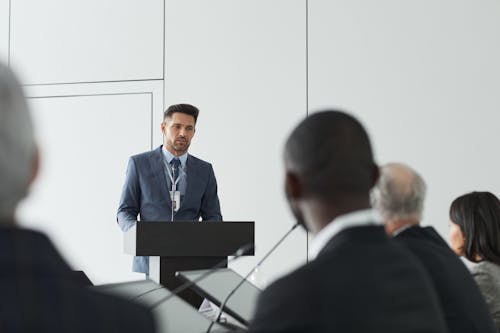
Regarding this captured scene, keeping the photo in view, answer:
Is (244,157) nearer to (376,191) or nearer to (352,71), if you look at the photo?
(352,71)

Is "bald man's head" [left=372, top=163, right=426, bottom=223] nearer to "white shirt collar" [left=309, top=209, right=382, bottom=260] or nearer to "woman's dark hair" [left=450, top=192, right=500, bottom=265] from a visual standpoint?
"white shirt collar" [left=309, top=209, right=382, bottom=260]

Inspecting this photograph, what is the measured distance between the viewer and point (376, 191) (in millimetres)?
2252

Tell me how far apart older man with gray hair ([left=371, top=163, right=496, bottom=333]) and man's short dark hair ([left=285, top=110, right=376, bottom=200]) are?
665 mm

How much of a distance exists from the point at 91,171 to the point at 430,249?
192 inches

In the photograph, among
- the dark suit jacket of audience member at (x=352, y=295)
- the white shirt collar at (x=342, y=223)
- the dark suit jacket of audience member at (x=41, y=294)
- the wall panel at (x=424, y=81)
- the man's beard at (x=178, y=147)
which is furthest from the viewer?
the wall panel at (x=424, y=81)

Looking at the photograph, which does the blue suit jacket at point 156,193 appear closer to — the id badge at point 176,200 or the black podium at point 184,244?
the id badge at point 176,200

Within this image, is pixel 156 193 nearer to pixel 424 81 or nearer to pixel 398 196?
pixel 398 196

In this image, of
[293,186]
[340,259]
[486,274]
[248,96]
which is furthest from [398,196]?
[248,96]

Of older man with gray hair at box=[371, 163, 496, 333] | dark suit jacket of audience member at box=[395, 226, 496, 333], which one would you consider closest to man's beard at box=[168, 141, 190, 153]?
older man with gray hair at box=[371, 163, 496, 333]

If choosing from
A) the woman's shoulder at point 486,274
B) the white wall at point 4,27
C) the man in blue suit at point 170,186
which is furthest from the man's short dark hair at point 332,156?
the white wall at point 4,27

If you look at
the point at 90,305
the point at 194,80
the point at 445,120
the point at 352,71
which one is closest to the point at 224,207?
the point at 194,80

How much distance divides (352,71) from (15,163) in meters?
5.14

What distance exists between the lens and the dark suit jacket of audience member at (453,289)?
208 cm

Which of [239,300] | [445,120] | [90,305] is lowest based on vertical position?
[239,300]
